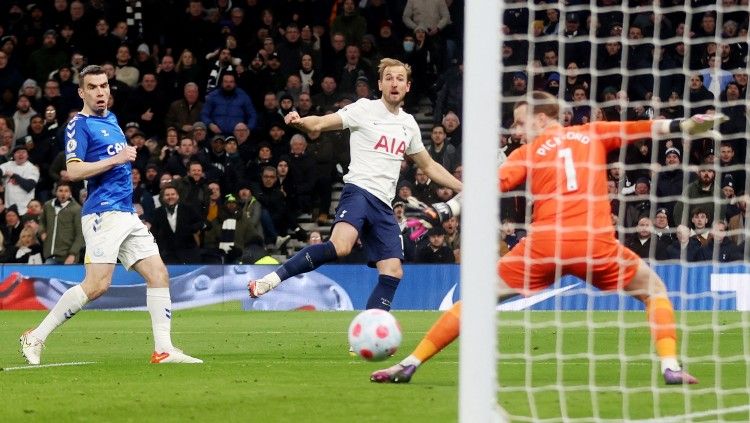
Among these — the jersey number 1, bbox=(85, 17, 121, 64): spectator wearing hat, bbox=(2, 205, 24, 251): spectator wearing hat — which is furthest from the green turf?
bbox=(85, 17, 121, 64): spectator wearing hat

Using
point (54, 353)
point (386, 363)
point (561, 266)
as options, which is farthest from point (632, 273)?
point (54, 353)

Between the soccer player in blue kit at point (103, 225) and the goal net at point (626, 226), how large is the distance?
264cm

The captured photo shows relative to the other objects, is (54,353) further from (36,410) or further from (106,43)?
(106,43)

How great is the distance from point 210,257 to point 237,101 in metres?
3.02

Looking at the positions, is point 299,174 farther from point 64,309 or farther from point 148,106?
point 64,309

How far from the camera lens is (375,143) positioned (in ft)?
35.7

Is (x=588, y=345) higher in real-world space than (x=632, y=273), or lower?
lower

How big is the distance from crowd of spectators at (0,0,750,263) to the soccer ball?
29.4 feet

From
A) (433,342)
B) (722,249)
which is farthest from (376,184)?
(722,249)

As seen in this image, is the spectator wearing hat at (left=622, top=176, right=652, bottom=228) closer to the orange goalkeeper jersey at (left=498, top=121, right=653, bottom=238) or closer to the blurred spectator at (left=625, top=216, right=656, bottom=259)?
the blurred spectator at (left=625, top=216, right=656, bottom=259)

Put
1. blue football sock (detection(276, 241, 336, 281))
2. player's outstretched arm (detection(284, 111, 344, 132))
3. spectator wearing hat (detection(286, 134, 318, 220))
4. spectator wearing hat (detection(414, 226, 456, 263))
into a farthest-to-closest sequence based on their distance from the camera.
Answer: spectator wearing hat (detection(286, 134, 318, 220)) < spectator wearing hat (detection(414, 226, 456, 263)) < blue football sock (detection(276, 241, 336, 281)) < player's outstretched arm (detection(284, 111, 344, 132))

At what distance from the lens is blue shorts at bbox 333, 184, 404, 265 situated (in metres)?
10.7

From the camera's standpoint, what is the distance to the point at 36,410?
717 centimetres

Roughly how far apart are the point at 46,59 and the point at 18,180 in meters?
2.82
